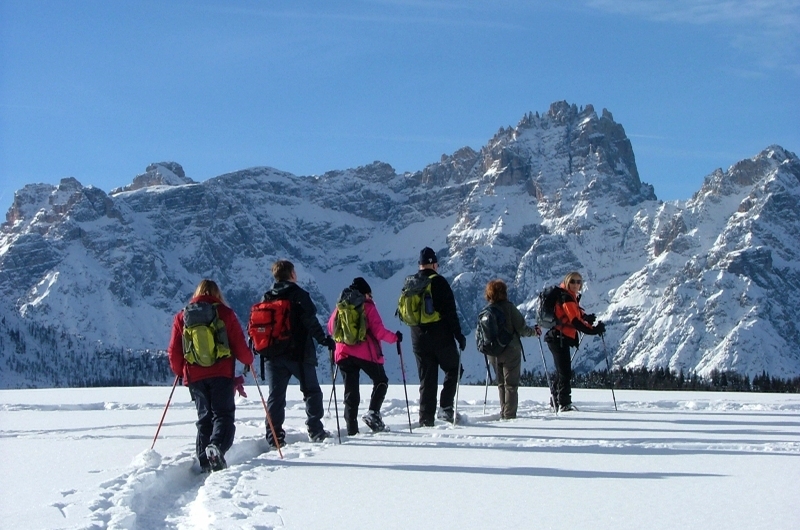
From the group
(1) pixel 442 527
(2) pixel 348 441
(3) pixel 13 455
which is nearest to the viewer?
(1) pixel 442 527

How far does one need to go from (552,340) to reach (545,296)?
26.8 inches

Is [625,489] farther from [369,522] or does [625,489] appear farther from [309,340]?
[309,340]

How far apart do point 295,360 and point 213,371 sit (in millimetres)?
1634

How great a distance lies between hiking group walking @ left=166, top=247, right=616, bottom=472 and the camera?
10008 millimetres

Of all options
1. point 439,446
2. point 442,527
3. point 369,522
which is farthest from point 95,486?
point 439,446

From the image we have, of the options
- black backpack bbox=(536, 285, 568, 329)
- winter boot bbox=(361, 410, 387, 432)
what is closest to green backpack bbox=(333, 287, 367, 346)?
winter boot bbox=(361, 410, 387, 432)

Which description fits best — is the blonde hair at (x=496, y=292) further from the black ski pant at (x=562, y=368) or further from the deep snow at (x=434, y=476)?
the deep snow at (x=434, y=476)

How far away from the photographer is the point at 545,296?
14.7 m

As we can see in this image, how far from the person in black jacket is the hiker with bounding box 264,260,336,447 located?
164 centimetres

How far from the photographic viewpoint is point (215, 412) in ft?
32.8

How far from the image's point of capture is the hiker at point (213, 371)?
991 centimetres

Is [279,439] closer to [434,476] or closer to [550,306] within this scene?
[434,476]

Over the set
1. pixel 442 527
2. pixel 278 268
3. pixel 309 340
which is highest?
pixel 278 268

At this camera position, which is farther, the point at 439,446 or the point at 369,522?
the point at 439,446
